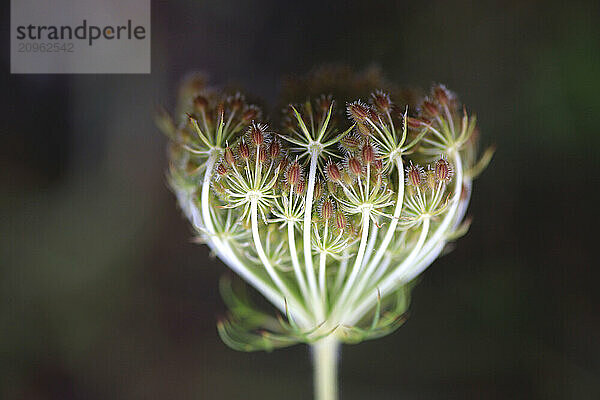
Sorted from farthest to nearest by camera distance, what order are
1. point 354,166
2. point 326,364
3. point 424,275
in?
point 424,275, point 326,364, point 354,166

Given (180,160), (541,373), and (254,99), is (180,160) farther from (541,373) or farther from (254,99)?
(541,373)

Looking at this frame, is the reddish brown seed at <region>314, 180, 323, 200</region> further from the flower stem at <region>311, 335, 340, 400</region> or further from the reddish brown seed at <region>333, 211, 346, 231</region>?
the flower stem at <region>311, 335, 340, 400</region>

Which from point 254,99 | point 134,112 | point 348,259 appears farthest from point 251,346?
point 134,112

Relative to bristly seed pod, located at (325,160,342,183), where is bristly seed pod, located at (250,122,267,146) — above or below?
above

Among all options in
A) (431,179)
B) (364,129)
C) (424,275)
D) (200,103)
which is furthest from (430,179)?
(424,275)

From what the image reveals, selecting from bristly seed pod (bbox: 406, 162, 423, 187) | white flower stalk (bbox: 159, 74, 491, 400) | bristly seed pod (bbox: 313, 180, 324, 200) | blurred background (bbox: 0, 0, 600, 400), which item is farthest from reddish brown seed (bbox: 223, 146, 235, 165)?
blurred background (bbox: 0, 0, 600, 400)

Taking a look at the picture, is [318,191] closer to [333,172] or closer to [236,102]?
[333,172]

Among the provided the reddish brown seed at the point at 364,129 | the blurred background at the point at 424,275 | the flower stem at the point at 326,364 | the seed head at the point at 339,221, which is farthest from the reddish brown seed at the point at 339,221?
A: the blurred background at the point at 424,275
